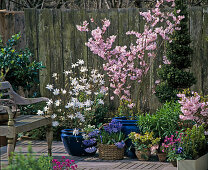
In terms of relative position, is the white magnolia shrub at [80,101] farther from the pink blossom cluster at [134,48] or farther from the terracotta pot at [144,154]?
the terracotta pot at [144,154]

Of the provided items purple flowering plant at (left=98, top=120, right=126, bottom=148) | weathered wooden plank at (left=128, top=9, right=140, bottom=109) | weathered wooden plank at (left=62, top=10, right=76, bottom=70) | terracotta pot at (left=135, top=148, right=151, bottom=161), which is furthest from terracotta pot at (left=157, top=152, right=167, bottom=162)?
weathered wooden plank at (left=62, top=10, right=76, bottom=70)

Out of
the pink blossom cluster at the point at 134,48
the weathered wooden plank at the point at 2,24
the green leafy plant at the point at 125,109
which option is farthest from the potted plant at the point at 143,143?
the weathered wooden plank at the point at 2,24

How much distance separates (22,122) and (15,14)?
11.3 feet

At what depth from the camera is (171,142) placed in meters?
5.12

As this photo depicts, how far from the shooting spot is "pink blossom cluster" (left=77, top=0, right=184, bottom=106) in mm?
6816

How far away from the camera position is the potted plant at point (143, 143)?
5488 mm

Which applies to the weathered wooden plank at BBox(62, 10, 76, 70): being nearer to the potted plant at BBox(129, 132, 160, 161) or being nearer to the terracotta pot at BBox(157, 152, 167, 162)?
the potted plant at BBox(129, 132, 160, 161)

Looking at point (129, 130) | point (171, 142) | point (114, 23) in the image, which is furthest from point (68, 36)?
point (171, 142)

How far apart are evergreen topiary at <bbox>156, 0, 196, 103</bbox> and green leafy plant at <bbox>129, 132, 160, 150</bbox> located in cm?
125

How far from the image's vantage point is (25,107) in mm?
7469

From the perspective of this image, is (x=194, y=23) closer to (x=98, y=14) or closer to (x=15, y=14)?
(x=98, y=14)

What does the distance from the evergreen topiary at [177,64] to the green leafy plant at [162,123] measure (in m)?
0.96

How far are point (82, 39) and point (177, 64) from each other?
1.96m

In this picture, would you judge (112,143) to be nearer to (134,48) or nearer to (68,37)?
(134,48)
